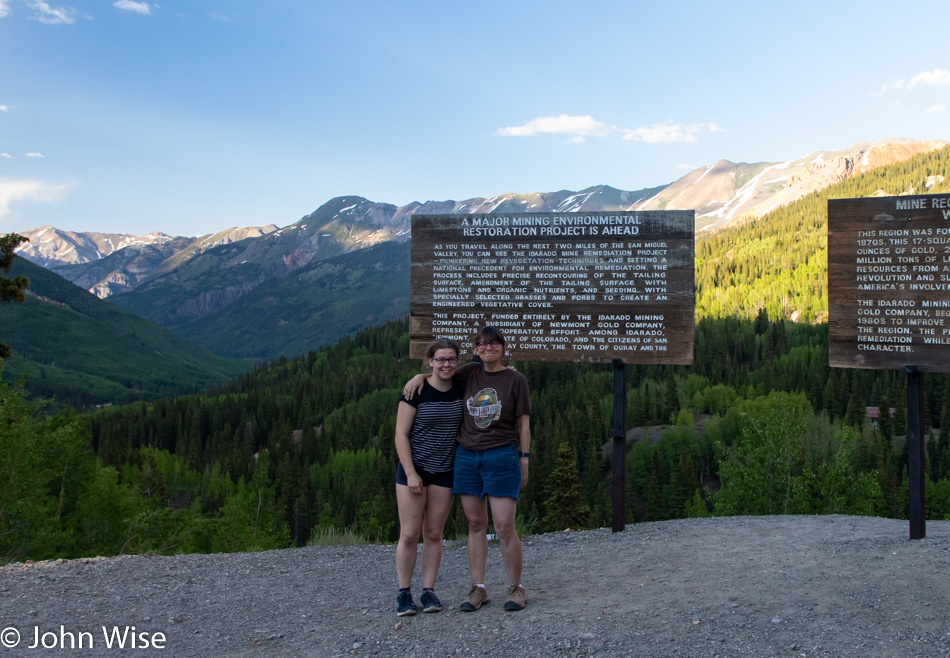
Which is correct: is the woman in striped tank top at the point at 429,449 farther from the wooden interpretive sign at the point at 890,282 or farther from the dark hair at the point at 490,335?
the wooden interpretive sign at the point at 890,282

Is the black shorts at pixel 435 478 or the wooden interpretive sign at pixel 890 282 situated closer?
the black shorts at pixel 435 478

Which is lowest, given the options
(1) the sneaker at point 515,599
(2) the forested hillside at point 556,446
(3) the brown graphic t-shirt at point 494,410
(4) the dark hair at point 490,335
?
(2) the forested hillside at point 556,446

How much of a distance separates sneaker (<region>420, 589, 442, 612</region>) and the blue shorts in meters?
1.15

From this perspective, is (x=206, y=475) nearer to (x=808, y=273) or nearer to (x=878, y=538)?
(x=878, y=538)

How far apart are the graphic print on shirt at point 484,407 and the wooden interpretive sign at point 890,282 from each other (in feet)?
18.4

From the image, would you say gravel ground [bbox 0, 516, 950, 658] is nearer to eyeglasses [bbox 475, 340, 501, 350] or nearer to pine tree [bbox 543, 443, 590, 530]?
eyeglasses [bbox 475, 340, 501, 350]

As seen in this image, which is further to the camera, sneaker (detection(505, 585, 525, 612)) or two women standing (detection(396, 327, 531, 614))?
sneaker (detection(505, 585, 525, 612))

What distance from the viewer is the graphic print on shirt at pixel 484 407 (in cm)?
657

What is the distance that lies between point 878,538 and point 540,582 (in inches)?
203

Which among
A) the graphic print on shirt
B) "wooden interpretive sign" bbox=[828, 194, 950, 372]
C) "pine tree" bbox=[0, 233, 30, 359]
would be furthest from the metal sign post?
"pine tree" bbox=[0, 233, 30, 359]

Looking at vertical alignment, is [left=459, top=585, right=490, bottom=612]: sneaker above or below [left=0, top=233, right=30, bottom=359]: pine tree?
below

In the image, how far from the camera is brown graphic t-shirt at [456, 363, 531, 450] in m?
6.57

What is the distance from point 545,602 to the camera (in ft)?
23.6

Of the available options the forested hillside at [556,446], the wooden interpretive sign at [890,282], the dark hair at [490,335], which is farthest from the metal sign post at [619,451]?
the dark hair at [490,335]
